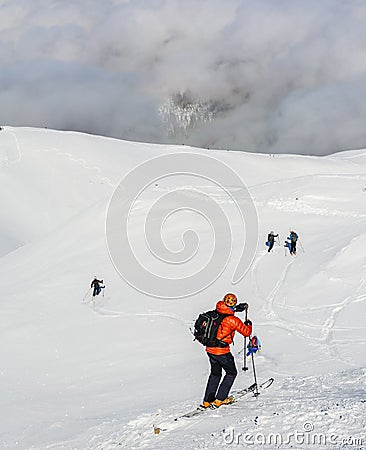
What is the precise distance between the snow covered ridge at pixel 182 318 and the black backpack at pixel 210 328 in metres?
1.17

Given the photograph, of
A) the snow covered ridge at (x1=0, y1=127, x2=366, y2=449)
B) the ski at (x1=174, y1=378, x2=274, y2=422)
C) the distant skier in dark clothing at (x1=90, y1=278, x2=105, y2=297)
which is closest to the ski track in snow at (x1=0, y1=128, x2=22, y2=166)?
the snow covered ridge at (x1=0, y1=127, x2=366, y2=449)

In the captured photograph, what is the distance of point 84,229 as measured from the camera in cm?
3584

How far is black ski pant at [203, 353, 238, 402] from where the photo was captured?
8.55 metres

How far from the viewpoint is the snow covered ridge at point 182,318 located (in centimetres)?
830

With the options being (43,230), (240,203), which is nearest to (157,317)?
(240,203)

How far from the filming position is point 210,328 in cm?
826

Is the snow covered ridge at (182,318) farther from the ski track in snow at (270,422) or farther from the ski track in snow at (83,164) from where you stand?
the ski track in snow at (83,164)

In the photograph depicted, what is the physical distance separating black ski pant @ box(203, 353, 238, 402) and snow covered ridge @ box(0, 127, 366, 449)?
13.6 inches

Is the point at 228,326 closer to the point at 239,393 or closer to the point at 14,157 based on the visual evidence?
the point at 239,393

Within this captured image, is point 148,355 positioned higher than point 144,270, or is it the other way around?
point 144,270

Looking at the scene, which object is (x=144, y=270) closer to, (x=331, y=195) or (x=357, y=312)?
(x=357, y=312)

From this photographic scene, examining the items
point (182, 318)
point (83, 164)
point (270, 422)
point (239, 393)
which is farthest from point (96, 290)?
point (83, 164)

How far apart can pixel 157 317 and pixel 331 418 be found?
12.2 meters

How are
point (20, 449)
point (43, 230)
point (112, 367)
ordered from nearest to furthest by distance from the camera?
point (20, 449) < point (112, 367) < point (43, 230)
